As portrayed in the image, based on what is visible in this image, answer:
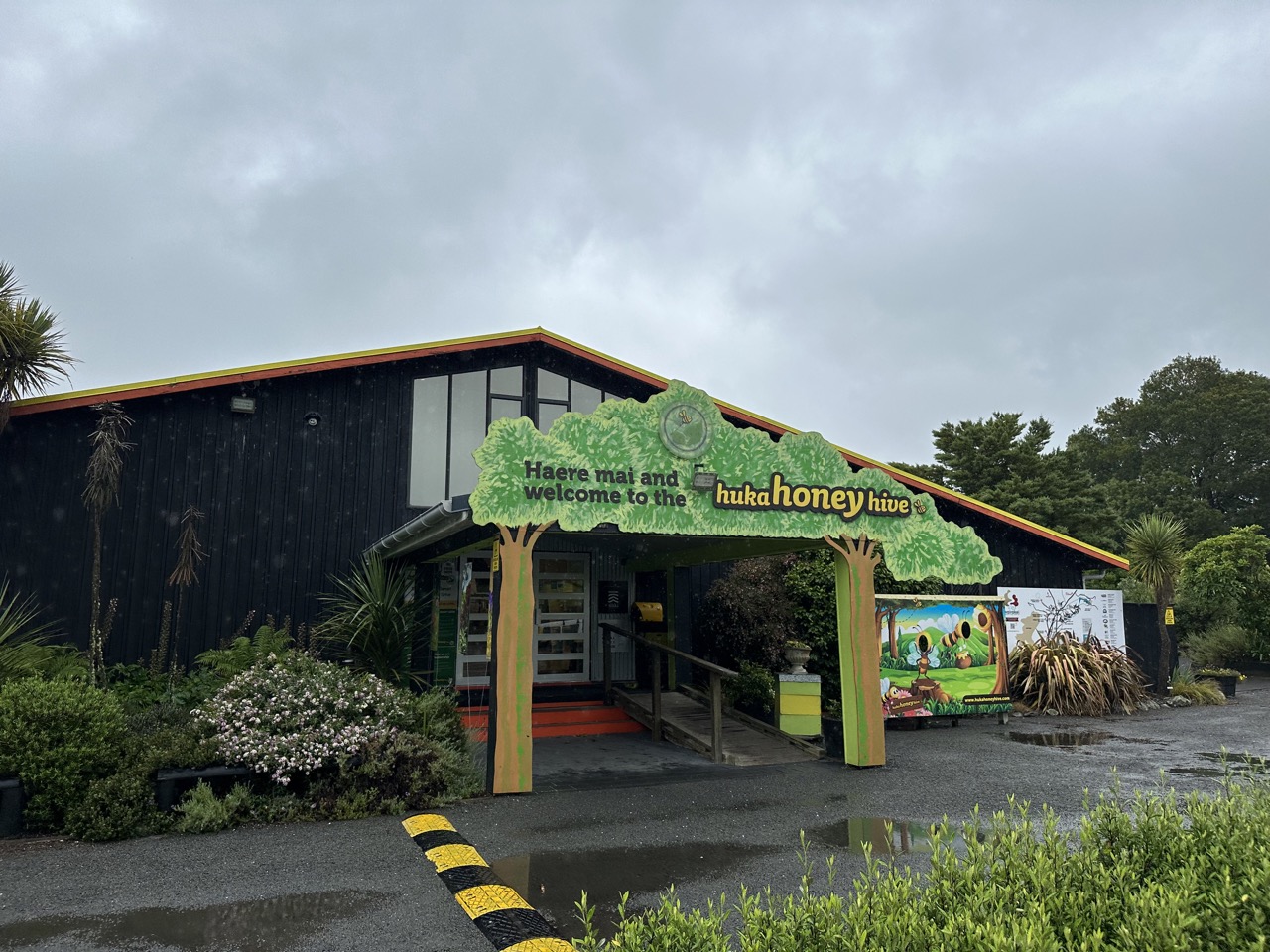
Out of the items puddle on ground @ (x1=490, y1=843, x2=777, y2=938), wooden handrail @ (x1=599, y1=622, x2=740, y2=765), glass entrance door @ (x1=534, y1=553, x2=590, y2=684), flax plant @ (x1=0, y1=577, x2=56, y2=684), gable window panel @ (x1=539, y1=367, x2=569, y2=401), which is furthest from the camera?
gable window panel @ (x1=539, y1=367, x2=569, y2=401)

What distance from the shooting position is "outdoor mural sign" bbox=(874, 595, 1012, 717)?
12.5 metres

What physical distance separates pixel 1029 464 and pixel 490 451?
29.3 meters

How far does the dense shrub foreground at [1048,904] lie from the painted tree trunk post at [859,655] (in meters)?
6.13

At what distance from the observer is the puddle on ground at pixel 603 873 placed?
501 cm

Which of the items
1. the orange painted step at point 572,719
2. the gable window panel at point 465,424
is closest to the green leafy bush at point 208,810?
the orange painted step at point 572,719

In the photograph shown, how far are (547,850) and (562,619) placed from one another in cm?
726

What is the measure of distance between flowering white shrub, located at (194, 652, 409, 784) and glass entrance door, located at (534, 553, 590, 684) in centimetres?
485

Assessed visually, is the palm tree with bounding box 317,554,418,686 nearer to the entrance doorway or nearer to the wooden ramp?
the entrance doorway

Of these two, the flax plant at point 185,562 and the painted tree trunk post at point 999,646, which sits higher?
the flax plant at point 185,562

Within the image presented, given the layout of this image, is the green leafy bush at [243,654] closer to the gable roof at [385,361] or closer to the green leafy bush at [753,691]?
the gable roof at [385,361]

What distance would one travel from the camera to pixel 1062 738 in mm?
11664

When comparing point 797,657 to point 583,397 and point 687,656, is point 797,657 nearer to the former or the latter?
point 687,656

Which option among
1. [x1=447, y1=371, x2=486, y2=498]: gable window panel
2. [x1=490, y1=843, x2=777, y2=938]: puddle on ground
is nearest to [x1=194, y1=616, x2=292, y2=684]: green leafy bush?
[x1=447, y1=371, x2=486, y2=498]: gable window panel

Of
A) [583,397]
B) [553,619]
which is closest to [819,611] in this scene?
[553,619]
